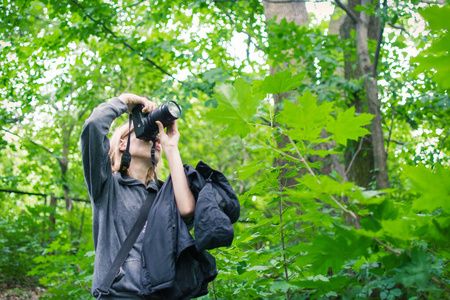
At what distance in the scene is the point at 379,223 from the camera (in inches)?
30.9

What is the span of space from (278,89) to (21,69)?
6.30m

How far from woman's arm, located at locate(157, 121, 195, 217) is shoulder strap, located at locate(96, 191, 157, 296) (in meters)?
0.17

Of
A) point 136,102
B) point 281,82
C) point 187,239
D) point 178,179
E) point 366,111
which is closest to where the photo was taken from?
point 281,82

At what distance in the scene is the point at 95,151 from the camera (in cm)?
162

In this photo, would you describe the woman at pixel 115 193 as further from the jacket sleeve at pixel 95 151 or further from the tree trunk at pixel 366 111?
the tree trunk at pixel 366 111

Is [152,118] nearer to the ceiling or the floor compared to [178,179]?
nearer to the ceiling

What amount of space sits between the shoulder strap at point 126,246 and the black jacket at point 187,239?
0.22 feet

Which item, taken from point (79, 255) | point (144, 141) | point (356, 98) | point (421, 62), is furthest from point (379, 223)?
point (356, 98)

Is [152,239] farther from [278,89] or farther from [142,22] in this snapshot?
[142,22]

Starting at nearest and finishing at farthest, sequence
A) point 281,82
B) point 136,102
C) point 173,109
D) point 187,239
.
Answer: point 281,82, point 187,239, point 173,109, point 136,102

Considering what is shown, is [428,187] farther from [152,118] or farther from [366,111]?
[366,111]

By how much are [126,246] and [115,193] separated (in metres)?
0.30

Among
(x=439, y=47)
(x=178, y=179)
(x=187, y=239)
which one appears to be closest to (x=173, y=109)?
(x=178, y=179)

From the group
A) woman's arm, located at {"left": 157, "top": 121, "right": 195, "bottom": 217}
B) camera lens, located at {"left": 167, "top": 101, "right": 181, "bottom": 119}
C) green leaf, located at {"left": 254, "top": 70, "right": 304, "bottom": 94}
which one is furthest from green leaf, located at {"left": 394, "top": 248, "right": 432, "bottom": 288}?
camera lens, located at {"left": 167, "top": 101, "right": 181, "bottom": 119}
